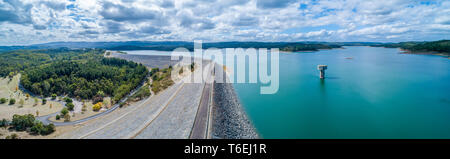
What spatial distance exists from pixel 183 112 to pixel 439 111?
26788 millimetres

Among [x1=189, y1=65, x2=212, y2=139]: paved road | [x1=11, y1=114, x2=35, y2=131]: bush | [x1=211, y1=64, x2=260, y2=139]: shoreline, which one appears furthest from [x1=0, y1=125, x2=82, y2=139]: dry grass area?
[x1=211, y1=64, x2=260, y2=139]: shoreline

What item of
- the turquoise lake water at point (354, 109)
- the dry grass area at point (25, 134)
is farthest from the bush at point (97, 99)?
the turquoise lake water at point (354, 109)

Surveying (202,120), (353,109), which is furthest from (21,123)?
(353,109)

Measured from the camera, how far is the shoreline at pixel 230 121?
57.3 ft

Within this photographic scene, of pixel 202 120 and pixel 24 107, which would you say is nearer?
pixel 202 120

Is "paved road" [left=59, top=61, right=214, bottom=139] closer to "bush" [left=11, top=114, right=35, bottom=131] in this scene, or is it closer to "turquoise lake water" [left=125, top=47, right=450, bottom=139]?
"bush" [left=11, top=114, right=35, bottom=131]

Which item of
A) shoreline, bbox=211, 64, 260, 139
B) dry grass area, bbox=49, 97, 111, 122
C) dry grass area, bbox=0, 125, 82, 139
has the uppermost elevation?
shoreline, bbox=211, 64, 260, 139

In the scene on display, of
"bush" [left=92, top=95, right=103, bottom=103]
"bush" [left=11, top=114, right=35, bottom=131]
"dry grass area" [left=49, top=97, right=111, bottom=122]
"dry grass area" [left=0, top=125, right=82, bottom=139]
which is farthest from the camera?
"bush" [left=92, top=95, right=103, bottom=103]

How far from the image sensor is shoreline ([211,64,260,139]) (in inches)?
687

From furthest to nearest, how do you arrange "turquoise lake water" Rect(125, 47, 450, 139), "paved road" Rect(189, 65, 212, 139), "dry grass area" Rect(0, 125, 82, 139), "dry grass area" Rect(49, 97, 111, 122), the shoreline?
"dry grass area" Rect(49, 97, 111, 122) → "dry grass area" Rect(0, 125, 82, 139) → "turquoise lake water" Rect(125, 47, 450, 139) → the shoreline → "paved road" Rect(189, 65, 212, 139)

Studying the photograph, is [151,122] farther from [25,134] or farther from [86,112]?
[86,112]

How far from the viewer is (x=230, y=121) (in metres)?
20.0

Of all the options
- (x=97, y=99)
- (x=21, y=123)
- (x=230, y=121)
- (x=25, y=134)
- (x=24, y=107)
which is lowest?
→ (x=25, y=134)
